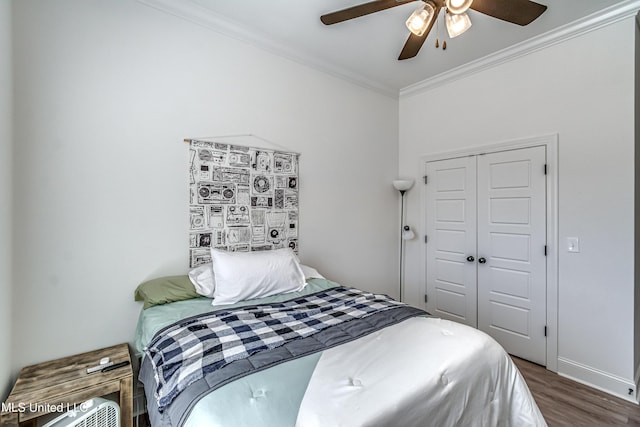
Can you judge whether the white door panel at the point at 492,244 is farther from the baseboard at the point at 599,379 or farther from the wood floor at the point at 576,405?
the wood floor at the point at 576,405

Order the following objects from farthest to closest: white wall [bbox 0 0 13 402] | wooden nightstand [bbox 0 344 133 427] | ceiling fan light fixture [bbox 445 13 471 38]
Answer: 1. ceiling fan light fixture [bbox 445 13 471 38]
2. white wall [bbox 0 0 13 402]
3. wooden nightstand [bbox 0 344 133 427]

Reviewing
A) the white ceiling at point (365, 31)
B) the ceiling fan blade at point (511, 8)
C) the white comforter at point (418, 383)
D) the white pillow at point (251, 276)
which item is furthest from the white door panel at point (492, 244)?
the white pillow at point (251, 276)

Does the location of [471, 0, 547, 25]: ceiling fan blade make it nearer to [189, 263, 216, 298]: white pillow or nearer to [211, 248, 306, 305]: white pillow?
[211, 248, 306, 305]: white pillow

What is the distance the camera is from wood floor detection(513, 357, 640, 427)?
1971 mm

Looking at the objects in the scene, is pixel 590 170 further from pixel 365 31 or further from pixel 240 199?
pixel 240 199

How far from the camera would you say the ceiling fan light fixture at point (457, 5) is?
1.50 meters

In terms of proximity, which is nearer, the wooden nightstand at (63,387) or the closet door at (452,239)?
the wooden nightstand at (63,387)

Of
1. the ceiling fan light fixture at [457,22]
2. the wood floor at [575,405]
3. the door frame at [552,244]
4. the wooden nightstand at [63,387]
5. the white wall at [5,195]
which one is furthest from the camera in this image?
the door frame at [552,244]

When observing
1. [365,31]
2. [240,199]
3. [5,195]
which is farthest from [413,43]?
[5,195]

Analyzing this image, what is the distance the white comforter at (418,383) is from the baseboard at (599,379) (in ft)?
4.88

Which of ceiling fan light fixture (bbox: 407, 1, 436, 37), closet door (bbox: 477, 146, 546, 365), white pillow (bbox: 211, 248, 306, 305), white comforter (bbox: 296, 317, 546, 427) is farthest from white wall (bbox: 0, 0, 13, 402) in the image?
closet door (bbox: 477, 146, 546, 365)

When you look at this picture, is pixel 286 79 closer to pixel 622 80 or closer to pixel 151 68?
pixel 151 68

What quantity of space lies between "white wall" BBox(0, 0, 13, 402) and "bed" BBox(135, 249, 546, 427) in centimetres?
62

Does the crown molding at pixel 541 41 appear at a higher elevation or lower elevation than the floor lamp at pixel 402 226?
higher
